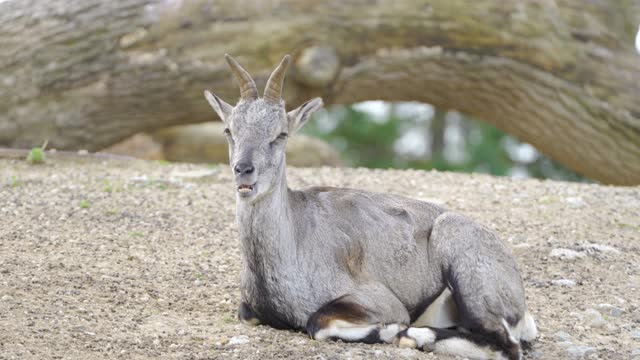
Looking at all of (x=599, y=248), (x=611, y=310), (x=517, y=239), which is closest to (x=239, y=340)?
(x=611, y=310)

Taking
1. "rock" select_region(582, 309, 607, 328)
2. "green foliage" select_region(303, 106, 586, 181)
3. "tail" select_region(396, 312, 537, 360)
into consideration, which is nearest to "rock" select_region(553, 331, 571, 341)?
"rock" select_region(582, 309, 607, 328)

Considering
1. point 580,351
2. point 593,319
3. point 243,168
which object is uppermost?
point 243,168

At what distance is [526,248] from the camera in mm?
8859

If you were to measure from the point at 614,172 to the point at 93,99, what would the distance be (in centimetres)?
660

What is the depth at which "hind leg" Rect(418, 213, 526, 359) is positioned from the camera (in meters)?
6.43

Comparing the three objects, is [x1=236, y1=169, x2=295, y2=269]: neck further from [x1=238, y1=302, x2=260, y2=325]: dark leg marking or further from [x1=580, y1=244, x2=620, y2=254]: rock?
[x1=580, y1=244, x2=620, y2=254]: rock

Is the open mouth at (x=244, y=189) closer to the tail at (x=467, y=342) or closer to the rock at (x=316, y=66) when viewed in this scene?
the tail at (x=467, y=342)

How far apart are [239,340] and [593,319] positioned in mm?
2626

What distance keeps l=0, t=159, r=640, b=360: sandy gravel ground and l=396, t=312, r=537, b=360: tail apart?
15 cm

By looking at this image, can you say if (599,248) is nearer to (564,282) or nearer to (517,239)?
(517,239)

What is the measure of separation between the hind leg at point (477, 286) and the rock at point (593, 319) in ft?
2.47

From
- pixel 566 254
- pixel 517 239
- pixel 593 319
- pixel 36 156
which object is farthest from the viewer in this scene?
pixel 36 156

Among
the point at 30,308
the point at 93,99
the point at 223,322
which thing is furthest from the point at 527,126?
the point at 30,308

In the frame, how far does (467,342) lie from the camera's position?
643 cm
